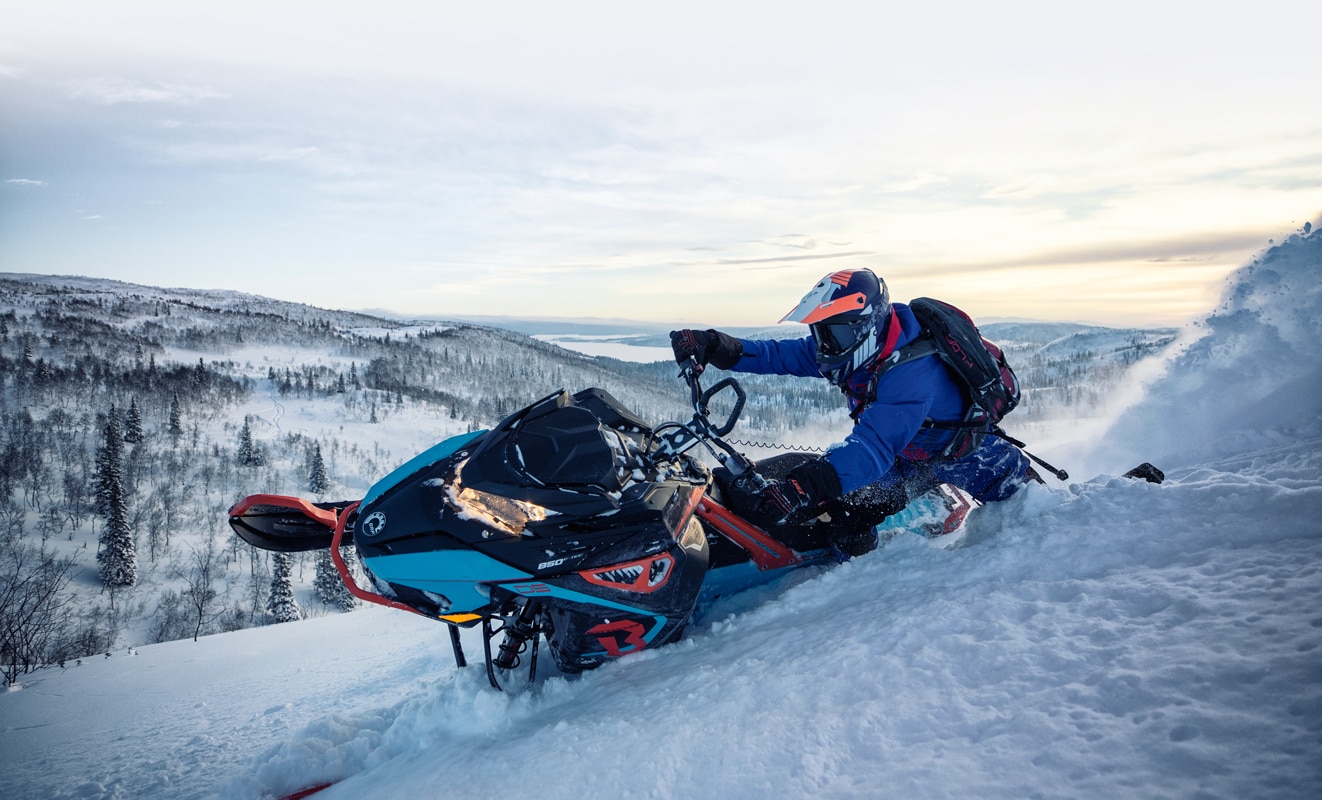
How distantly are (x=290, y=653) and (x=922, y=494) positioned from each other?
240 inches

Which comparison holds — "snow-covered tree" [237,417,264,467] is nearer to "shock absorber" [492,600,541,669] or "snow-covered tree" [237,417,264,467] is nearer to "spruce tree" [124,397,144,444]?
"spruce tree" [124,397,144,444]

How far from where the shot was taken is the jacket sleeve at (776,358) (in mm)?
5270

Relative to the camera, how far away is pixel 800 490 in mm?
3281

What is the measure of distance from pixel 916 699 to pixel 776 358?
11.5 ft

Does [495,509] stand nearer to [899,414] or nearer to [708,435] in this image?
[708,435]

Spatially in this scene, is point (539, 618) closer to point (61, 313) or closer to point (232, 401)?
point (232, 401)

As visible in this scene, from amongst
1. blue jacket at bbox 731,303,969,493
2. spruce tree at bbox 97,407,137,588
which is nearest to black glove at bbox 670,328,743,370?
blue jacket at bbox 731,303,969,493

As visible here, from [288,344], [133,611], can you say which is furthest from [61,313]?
[133,611]

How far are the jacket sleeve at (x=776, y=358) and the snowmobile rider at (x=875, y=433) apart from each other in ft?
2.32

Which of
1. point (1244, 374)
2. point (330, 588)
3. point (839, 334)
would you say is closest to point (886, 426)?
point (839, 334)

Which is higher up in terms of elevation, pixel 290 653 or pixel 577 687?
pixel 577 687

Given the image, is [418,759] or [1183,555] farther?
[418,759]

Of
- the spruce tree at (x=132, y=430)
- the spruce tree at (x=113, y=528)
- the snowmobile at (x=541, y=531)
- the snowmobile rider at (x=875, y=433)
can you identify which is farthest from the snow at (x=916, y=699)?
the spruce tree at (x=132, y=430)

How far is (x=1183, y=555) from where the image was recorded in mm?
2484
